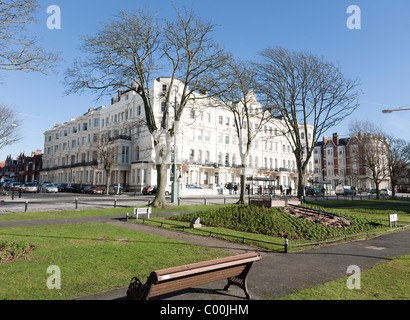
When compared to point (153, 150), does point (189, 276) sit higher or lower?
lower

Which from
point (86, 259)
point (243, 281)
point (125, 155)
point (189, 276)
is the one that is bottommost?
point (86, 259)

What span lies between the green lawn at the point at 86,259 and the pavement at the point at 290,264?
630mm

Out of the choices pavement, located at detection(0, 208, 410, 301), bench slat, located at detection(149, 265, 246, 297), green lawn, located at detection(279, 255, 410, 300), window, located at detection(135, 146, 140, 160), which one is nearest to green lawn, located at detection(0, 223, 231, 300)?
pavement, located at detection(0, 208, 410, 301)

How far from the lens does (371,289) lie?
18.8 feet

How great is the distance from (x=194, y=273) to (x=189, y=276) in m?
0.09

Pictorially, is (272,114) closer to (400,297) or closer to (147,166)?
(400,297)

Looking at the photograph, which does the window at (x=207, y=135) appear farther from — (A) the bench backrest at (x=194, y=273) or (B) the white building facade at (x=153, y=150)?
(A) the bench backrest at (x=194, y=273)

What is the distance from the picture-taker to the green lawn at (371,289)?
17.3ft

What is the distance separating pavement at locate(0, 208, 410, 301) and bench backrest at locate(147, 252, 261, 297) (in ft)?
2.09

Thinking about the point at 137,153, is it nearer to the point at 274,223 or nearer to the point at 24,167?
the point at 274,223

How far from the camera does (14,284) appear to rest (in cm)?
559

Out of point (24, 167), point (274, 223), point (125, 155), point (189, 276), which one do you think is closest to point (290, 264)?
point (189, 276)
